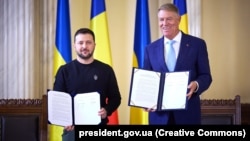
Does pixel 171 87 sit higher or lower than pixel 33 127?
higher

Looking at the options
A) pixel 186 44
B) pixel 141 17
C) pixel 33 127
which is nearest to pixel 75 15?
pixel 141 17

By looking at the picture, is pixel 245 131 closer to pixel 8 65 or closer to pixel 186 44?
pixel 186 44

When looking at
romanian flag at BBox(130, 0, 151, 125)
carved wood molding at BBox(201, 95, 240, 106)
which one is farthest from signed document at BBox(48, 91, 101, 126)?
carved wood molding at BBox(201, 95, 240, 106)

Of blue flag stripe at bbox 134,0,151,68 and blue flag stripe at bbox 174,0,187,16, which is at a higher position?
blue flag stripe at bbox 174,0,187,16

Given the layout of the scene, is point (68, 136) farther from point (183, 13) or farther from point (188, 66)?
point (183, 13)

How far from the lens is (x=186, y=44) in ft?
10.0

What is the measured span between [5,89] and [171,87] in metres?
1.99

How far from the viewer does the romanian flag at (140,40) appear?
157 inches

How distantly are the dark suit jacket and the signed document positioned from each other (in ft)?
1.48

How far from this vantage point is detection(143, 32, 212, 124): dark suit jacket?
3.00 m

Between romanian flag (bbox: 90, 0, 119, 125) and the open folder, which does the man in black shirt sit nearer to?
the open folder

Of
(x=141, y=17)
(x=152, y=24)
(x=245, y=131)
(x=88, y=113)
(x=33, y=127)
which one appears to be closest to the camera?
(x=245, y=131)

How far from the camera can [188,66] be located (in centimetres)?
301

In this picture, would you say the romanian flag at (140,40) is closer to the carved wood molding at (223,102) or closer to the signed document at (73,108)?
the carved wood molding at (223,102)
